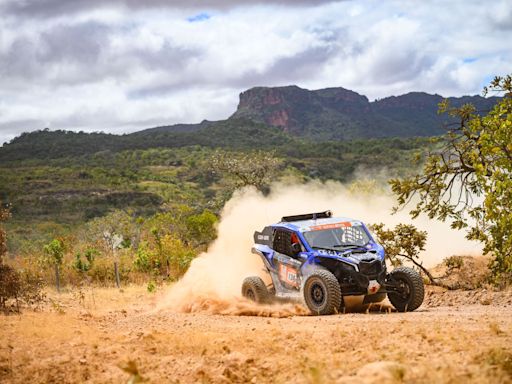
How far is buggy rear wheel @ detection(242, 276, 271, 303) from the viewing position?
15797mm

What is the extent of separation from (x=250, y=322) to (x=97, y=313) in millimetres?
5916

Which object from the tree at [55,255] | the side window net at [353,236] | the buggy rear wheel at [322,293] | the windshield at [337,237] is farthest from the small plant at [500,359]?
the tree at [55,255]

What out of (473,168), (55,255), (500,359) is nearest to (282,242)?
(473,168)

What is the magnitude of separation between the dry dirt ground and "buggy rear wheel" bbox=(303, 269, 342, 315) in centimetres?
33

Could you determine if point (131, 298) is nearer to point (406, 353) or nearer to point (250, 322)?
point (250, 322)

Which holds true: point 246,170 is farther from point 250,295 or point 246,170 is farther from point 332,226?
point 332,226

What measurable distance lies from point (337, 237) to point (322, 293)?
186 cm

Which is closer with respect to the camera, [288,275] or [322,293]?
[322,293]

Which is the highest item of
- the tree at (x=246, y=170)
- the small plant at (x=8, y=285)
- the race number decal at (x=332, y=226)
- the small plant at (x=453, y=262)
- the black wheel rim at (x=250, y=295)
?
the tree at (x=246, y=170)

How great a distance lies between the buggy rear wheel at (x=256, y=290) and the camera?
1580 centimetres

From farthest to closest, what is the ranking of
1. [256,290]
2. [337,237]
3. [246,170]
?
1. [246,170]
2. [256,290]
3. [337,237]

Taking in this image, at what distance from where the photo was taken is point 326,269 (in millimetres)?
14531

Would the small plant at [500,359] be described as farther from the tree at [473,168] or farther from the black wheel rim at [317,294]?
the black wheel rim at [317,294]

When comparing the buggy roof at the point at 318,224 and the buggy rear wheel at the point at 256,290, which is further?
the buggy rear wheel at the point at 256,290
